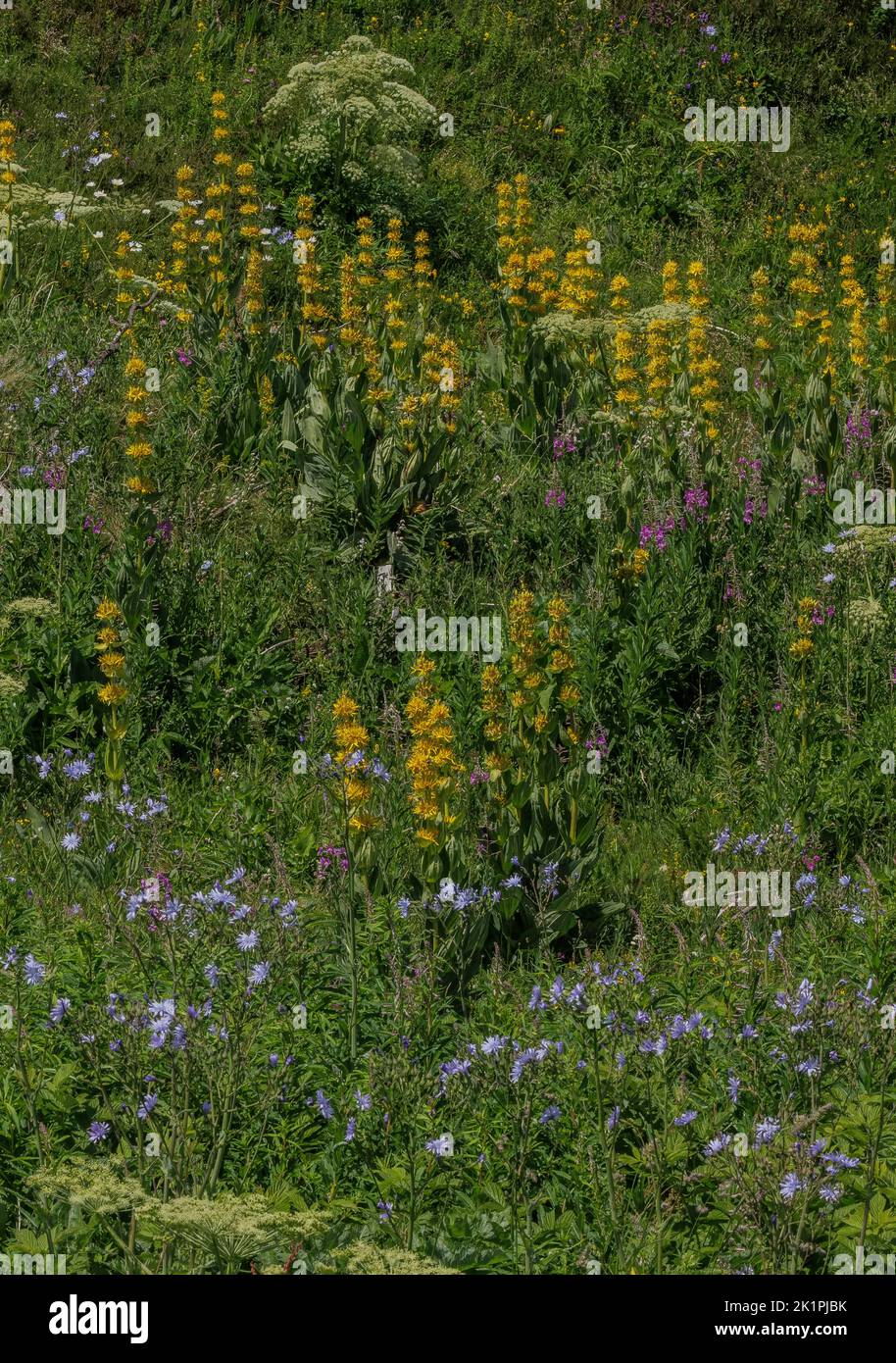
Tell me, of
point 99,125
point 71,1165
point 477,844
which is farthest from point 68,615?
point 99,125

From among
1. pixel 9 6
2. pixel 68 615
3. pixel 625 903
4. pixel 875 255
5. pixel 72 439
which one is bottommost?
pixel 625 903

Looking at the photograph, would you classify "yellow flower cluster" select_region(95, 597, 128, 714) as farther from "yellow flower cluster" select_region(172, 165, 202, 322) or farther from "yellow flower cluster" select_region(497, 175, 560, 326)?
"yellow flower cluster" select_region(497, 175, 560, 326)

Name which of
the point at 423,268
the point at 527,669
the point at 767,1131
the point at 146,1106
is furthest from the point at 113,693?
the point at 423,268

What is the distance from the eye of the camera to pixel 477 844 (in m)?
4.84

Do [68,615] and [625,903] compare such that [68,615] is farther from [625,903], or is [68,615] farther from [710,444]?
[710,444]

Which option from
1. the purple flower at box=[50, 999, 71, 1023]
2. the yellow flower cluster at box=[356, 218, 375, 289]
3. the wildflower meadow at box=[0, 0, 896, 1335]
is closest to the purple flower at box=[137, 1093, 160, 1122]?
the wildflower meadow at box=[0, 0, 896, 1335]

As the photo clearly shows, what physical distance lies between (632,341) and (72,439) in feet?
9.23

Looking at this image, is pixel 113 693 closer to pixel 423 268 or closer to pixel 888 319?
pixel 423 268

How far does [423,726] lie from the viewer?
438cm

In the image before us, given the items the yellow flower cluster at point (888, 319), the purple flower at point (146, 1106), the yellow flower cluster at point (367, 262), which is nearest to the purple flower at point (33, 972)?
the purple flower at point (146, 1106)

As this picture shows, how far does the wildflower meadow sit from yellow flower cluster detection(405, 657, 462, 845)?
2cm

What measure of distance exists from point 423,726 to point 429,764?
0.50 feet

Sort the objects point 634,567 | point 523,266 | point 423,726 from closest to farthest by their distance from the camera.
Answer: point 423,726 → point 634,567 → point 523,266

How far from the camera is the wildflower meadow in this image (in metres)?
3.45
